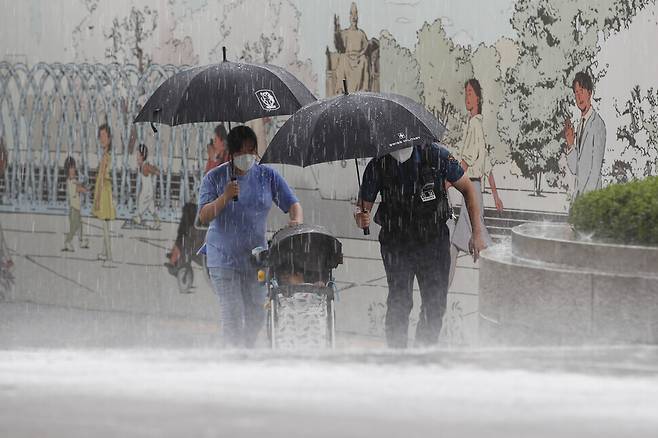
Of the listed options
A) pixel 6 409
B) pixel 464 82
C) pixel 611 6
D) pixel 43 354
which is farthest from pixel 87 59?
pixel 6 409

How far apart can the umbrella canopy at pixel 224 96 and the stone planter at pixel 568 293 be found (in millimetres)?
1708

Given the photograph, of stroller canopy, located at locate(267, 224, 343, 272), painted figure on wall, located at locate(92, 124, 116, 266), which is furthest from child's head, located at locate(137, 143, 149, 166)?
stroller canopy, located at locate(267, 224, 343, 272)

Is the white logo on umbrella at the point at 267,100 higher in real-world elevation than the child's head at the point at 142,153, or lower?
A: higher

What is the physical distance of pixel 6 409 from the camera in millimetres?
4883

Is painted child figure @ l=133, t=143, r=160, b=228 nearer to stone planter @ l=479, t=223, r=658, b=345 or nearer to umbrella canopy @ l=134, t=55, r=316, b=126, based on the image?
umbrella canopy @ l=134, t=55, r=316, b=126

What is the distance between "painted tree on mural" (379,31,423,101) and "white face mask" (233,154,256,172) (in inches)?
179

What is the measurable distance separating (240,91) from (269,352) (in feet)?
12.3

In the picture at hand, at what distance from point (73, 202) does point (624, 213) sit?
8.39m

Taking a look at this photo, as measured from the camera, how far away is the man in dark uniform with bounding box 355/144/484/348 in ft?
26.7

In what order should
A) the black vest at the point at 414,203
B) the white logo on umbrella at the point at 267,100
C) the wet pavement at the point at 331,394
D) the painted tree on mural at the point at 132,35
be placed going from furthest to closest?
the painted tree on mural at the point at 132,35 < the white logo on umbrella at the point at 267,100 < the black vest at the point at 414,203 < the wet pavement at the point at 331,394

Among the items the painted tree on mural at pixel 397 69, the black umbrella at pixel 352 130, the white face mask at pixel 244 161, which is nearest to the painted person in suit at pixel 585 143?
the painted tree on mural at pixel 397 69

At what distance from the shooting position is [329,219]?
13398 mm

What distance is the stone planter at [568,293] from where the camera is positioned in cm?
796

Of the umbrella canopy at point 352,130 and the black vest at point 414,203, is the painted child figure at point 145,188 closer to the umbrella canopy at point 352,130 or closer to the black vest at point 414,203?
the umbrella canopy at point 352,130
